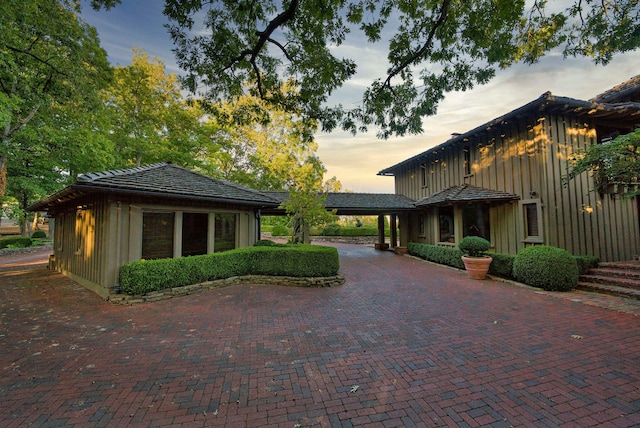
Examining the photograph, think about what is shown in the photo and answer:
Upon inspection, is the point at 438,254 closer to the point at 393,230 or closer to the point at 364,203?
the point at 364,203

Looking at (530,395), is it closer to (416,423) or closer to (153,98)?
(416,423)

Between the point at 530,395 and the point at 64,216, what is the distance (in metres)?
13.8

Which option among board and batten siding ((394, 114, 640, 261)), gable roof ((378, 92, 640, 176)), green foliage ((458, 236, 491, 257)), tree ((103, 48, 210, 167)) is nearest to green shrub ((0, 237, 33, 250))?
tree ((103, 48, 210, 167))

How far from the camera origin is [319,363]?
3.41 meters

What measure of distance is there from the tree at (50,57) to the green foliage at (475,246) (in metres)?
14.6

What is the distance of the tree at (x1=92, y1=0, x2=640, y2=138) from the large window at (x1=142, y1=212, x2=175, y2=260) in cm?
370

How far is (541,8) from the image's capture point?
16.4ft

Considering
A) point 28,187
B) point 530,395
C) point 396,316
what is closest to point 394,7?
point 396,316

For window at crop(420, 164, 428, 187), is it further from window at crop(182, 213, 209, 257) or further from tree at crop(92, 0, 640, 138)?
window at crop(182, 213, 209, 257)

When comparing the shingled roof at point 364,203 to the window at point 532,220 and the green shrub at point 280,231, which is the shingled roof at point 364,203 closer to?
the window at point 532,220

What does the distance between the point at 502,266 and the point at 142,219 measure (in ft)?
37.2

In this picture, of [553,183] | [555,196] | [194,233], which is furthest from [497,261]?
[194,233]

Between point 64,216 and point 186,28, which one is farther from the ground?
point 186,28

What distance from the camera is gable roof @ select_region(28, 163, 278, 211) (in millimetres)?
5800
